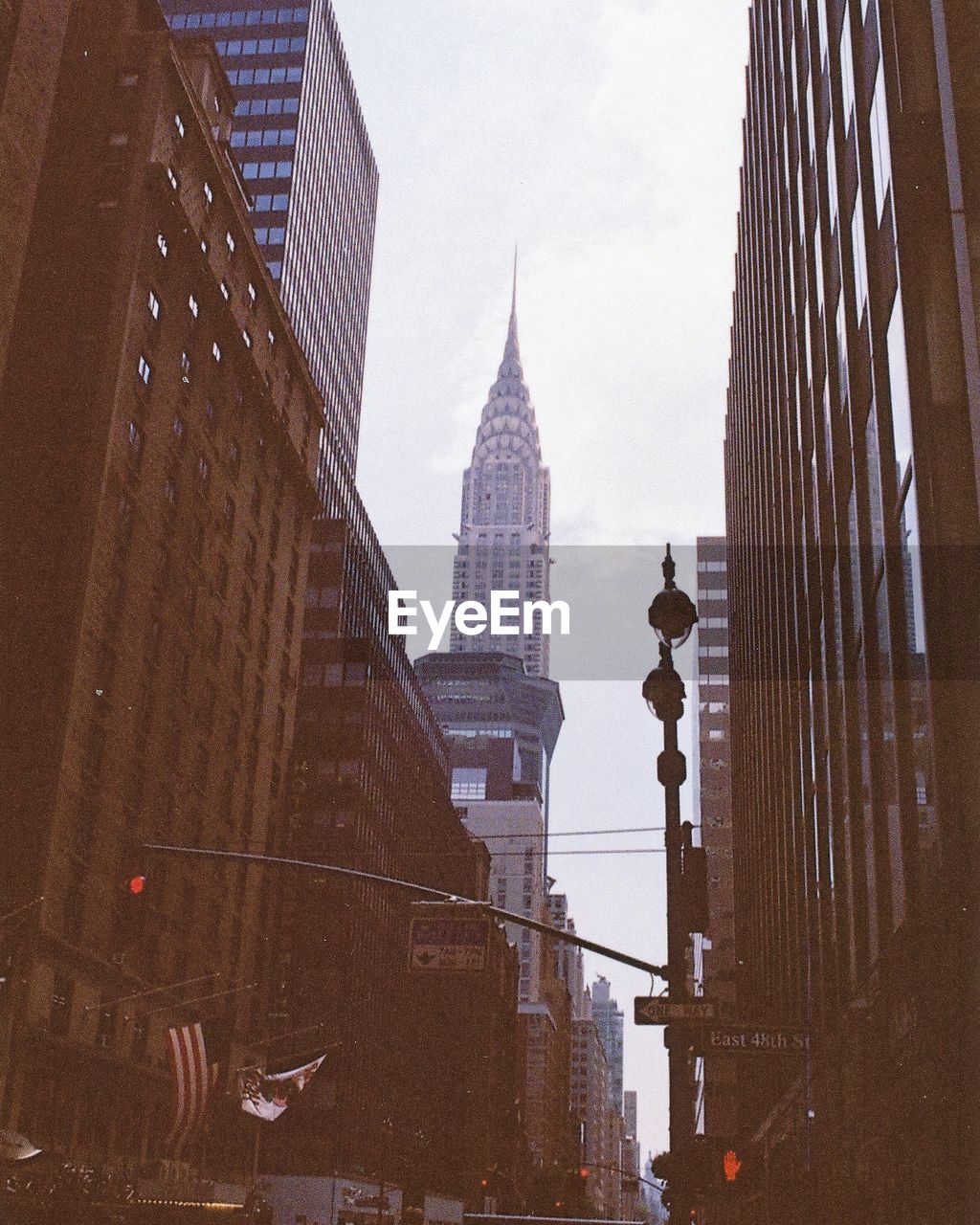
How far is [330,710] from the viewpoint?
101750 millimetres

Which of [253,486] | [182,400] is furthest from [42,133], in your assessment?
[253,486]

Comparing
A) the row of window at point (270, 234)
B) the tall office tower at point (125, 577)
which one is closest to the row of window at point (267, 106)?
the row of window at point (270, 234)

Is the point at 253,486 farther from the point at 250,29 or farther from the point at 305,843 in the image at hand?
the point at 250,29

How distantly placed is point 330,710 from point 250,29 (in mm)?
65049

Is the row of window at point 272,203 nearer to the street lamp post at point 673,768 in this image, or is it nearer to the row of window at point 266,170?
the row of window at point 266,170

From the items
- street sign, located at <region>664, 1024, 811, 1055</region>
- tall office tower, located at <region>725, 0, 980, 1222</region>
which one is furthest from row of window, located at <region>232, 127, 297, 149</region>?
street sign, located at <region>664, 1024, 811, 1055</region>

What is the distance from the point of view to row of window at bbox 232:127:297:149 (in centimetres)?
11700

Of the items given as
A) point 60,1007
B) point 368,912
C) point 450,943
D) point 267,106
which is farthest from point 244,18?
point 450,943

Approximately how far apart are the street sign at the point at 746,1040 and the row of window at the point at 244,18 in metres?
123

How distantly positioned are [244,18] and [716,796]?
89538 millimetres

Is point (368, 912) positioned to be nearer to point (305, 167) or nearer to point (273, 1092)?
point (273, 1092)

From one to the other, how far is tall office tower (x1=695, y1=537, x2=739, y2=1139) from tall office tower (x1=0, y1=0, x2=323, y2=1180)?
46709 mm

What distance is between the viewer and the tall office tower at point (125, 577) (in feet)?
177

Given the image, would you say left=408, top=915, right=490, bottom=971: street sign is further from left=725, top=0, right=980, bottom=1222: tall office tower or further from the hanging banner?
the hanging banner
